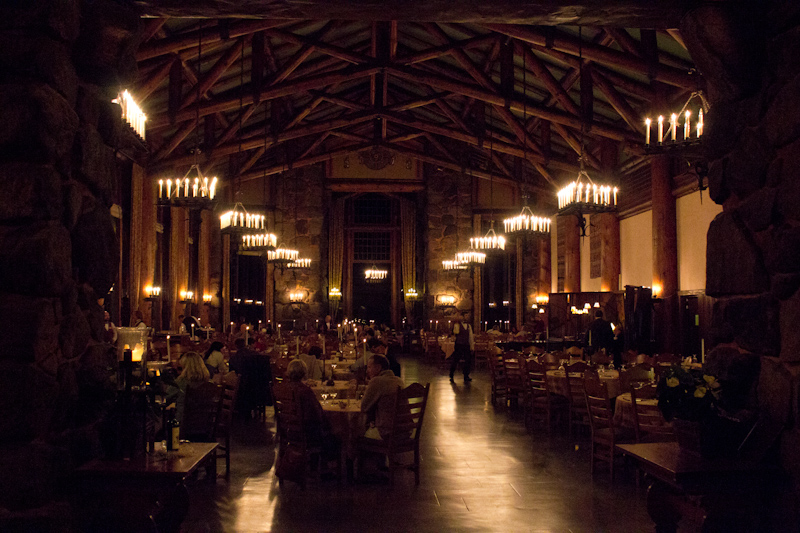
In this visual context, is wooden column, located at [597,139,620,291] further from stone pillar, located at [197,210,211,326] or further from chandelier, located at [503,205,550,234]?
stone pillar, located at [197,210,211,326]

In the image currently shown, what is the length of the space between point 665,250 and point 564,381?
556cm

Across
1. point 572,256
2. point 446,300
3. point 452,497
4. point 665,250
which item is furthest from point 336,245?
point 452,497

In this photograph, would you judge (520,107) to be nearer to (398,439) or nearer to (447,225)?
(398,439)

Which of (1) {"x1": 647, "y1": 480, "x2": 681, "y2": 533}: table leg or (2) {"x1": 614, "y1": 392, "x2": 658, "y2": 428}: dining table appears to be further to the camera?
(2) {"x1": 614, "y1": 392, "x2": 658, "y2": 428}: dining table

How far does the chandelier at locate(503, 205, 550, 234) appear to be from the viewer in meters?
12.9

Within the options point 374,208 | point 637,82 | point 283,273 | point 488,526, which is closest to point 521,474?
point 488,526

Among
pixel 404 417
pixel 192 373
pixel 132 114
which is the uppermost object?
pixel 132 114

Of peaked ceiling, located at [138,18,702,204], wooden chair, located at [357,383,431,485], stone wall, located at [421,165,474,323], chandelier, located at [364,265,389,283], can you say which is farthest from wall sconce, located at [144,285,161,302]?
chandelier, located at [364,265,389,283]

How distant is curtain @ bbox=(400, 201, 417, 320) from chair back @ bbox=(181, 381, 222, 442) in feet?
61.0

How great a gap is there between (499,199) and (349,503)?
1924 centimetres

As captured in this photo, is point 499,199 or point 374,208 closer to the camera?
point 499,199

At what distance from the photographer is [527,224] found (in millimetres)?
12805

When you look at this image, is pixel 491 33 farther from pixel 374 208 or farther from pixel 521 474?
pixel 374 208

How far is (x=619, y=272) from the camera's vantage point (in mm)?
15703
